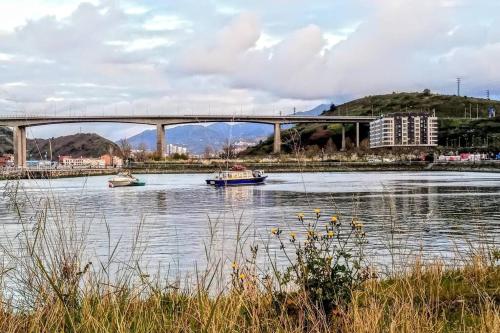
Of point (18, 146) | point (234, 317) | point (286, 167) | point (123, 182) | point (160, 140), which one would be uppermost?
point (160, 140)

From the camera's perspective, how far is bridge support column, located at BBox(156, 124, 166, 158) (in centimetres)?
16325

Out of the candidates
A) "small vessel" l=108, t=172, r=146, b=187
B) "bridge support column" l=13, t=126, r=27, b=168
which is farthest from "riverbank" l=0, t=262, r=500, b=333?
"bridge support column" l=13, t=126, r=27, b=168

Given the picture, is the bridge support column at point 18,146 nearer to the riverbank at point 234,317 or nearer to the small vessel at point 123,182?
the small vessel at point 123,182

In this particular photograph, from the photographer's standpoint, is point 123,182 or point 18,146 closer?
point 123,182

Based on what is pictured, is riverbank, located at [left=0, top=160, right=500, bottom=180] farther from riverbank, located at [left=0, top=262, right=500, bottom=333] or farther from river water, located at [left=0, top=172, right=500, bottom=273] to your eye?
riverbank, located at [left=0, top=262, right=500, bottom=333]

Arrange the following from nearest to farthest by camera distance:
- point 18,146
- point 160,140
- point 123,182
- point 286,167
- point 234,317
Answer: point 234,317, point 123,182, point 286,167, point 18,146, point 160,140

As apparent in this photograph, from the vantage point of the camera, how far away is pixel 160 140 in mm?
164500

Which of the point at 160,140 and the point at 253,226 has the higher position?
the point at 160,140

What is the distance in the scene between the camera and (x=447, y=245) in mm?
19547

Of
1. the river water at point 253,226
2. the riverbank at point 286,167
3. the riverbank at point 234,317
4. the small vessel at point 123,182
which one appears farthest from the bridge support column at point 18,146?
the riverbank at point 234,317

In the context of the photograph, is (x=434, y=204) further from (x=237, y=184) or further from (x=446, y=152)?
(x=446, y=152)

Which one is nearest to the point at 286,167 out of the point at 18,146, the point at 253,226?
the point at 18,146

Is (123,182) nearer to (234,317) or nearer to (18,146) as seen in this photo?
(18,146)

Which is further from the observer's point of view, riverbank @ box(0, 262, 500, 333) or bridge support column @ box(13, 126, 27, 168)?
bridge support column @ box(13, 126, 27, 168)
